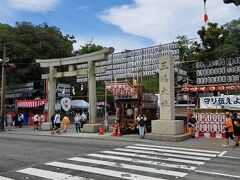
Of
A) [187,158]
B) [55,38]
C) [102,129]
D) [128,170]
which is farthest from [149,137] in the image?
[55,38]

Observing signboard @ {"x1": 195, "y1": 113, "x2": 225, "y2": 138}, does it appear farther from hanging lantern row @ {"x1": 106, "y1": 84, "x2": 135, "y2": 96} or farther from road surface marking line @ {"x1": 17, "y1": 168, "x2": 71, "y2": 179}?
road surface marking line @ {"x1": 17, "y1": 168, "x2": 71, "y2": 179}

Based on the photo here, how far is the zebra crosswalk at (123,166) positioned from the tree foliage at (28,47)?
34447 mm

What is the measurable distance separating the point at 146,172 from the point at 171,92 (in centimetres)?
1124

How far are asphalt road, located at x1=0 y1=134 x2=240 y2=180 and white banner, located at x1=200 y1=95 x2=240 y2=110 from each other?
6.91 m

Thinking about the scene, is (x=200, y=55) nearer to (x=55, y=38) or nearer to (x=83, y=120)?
(x=83, y=120)

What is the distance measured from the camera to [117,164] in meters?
11.8

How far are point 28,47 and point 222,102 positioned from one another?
31.7 m

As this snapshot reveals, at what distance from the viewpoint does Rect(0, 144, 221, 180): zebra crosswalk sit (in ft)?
32.6

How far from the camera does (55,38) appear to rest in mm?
49188

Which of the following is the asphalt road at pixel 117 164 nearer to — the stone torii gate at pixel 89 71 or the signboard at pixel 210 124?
the signboard at pixel 210 124

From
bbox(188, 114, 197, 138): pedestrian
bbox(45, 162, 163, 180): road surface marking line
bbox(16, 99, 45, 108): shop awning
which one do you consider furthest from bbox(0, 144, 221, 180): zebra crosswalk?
bbox(16, 99, 45, 108): shop awning

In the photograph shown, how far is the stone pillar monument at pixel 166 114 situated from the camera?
66.3 feet

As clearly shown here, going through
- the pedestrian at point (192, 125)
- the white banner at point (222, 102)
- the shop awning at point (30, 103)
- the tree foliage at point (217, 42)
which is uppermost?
the tree foliage at point (217, 42)

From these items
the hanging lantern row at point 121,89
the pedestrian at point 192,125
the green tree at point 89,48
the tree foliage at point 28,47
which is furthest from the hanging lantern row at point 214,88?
the green tree at point 89,48
